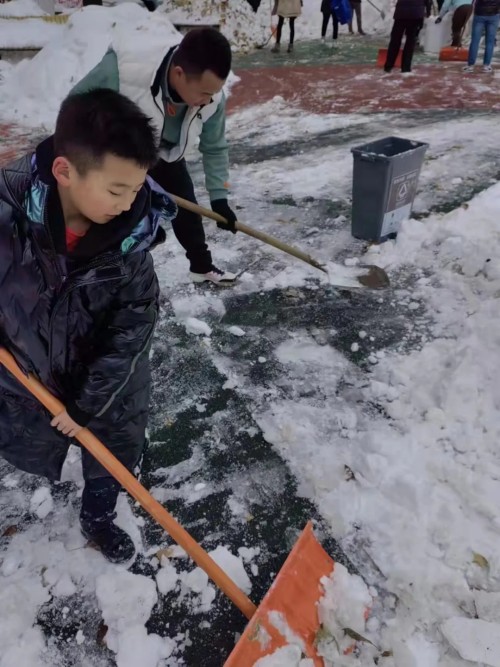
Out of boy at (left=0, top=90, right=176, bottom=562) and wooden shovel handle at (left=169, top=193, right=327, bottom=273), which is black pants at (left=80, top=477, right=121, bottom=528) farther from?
wooden shovel handle at (left=169, top=193, right=327, bottom=273)

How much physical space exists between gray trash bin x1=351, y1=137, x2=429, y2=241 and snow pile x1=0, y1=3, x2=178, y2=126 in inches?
200

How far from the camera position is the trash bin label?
3.59 meters

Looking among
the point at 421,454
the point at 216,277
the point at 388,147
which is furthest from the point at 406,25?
the point at 421,454

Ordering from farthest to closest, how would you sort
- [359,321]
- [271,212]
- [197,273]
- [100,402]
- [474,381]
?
[271,212] < [197,273] < [359,321] < [474,381] < [100,402]

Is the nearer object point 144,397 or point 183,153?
point 144,397

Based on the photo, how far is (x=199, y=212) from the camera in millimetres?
2936

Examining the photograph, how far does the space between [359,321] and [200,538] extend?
165 centimetres

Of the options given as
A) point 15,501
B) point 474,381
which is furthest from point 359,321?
point 15,501

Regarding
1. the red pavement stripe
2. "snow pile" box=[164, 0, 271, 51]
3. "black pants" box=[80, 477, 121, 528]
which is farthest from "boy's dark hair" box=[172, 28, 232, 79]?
"snow pile" box=[164, 0, 271, 51]

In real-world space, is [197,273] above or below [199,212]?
below

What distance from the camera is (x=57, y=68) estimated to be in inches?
303

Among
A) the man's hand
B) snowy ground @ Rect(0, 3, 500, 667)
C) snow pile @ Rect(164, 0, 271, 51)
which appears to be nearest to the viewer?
snowy ground @ Rect(0, 3, 500, 667)

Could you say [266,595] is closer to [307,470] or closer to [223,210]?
[307,470]

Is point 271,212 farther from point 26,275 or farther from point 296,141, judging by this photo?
point 26,275
